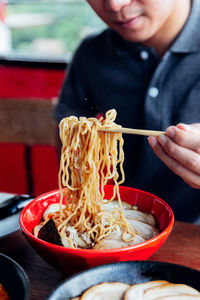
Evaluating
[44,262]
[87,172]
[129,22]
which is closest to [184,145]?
[87,172]

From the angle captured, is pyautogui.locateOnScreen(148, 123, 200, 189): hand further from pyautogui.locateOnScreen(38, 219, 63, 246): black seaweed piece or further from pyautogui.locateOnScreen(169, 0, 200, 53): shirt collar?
pyautogui.locateOnScreen(169, 0, 200, 53): shirt collar

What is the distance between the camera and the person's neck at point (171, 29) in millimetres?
1938

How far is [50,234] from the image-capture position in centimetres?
101

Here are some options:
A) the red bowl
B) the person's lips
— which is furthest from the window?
the red bowl

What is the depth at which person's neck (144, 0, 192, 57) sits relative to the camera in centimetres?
194

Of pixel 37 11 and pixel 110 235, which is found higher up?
pixel 37 11

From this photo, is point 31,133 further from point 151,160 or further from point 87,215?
point 87,215

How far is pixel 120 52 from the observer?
212 cm

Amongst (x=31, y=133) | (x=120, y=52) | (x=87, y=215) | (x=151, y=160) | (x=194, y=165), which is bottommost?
(x=31, y=133)

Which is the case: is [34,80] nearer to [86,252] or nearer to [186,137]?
[186,137]

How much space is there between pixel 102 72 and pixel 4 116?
55.7 inches

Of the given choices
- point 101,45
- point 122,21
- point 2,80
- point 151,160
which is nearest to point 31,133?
point 2,80

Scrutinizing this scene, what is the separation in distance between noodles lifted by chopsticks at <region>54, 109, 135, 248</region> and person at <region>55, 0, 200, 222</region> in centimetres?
49

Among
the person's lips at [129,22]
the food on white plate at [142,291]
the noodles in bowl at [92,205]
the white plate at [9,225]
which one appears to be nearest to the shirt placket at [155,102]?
the person's lips at [129,22]
